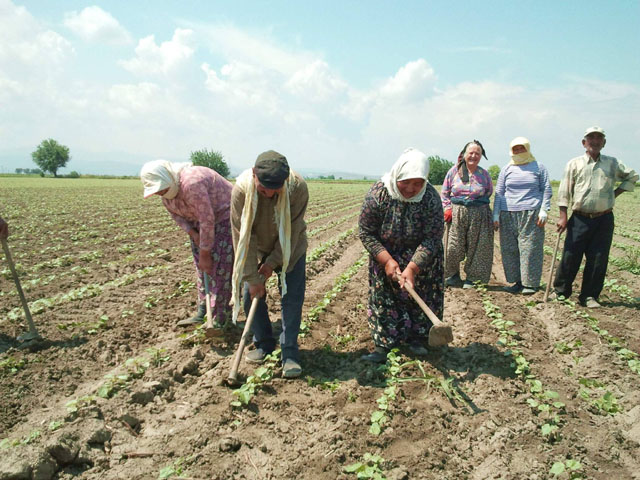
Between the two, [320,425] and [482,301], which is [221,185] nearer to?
[320,425]

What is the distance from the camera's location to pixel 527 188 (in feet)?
17.1

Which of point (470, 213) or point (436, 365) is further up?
point (470, 213)

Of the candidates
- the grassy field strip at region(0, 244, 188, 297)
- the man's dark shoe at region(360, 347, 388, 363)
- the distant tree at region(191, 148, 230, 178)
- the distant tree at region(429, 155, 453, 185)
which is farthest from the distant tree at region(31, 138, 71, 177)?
the man's dark shoe at region(360, 347, 388, 363)

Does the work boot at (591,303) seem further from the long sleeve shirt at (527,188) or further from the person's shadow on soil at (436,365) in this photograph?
the person's shadow on soil at (436,365)

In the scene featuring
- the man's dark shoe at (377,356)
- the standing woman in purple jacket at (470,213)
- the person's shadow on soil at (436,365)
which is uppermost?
the standing woman in purple jacket at (470,213)

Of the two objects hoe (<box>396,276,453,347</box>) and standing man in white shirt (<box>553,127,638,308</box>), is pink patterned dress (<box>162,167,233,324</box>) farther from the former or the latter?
standing man in white shirt (<box>553,127,638,308</box>)

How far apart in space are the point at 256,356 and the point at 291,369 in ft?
1.38

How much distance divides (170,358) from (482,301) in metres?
3.61

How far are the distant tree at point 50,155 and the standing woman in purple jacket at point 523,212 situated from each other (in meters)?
91.5

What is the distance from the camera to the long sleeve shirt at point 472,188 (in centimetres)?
527

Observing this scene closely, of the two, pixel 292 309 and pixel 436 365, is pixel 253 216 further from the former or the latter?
pixel 436 365

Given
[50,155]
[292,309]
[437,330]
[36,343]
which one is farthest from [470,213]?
[50,155]

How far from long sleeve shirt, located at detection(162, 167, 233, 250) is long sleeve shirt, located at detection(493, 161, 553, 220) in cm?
355

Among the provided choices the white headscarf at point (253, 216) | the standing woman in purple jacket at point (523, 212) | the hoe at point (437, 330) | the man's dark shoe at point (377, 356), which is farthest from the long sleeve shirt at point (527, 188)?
the white headscarf at point (253, 216)
